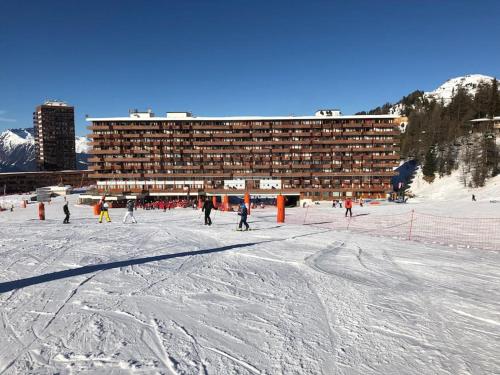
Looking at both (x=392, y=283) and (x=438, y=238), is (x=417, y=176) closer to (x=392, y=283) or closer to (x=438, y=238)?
(x=438, y=238)

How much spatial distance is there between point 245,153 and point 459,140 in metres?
65.2

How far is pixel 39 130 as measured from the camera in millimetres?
154750

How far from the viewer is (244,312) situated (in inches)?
215

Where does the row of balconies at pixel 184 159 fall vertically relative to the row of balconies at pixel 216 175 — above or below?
above

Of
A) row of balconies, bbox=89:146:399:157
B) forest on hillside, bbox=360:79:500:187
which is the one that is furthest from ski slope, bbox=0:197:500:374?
forest on hillside, bbox=360:79:500:187

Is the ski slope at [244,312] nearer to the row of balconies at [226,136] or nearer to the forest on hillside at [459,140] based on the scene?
the row of balconies at [226,136]

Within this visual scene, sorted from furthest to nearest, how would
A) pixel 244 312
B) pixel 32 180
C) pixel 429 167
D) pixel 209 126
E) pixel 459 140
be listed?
pixel 32 180
pixel 459 140
pixel 429 167
pixel 209 126
pixel 244 312

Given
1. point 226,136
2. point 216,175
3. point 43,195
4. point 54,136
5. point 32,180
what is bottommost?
point 43,195

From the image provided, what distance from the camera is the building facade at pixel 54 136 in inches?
6088

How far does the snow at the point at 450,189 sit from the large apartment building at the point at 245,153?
11.1 meters

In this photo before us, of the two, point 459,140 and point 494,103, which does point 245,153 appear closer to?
point 459,140

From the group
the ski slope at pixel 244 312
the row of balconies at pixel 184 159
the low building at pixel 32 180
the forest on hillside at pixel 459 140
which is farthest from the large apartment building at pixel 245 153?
the low building at pixel 32 180

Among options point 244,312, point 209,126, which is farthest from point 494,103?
point 244,312

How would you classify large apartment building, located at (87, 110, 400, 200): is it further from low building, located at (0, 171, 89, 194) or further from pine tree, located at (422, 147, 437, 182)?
low building, located at (0, 171, 89, 194)
